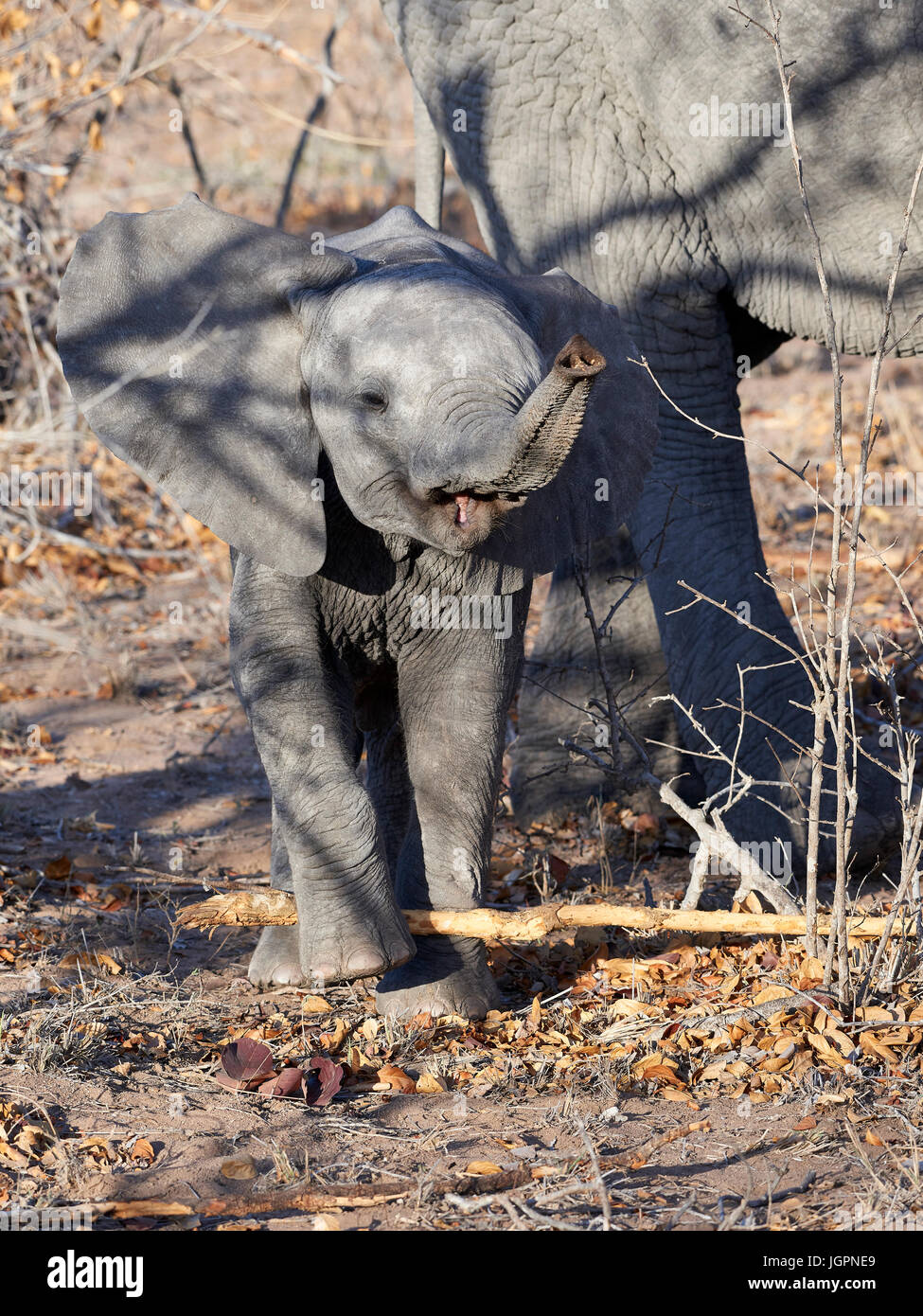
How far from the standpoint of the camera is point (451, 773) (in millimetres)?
3785

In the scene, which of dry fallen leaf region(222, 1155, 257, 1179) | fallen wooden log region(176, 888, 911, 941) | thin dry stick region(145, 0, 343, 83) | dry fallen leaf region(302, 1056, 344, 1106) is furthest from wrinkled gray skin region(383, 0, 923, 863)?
dry fallen leaf region(222, 1155, 257, 1179)

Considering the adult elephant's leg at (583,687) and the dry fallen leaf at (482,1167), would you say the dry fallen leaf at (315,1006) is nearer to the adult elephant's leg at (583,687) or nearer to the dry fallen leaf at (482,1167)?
the dry fallen leaf at (482,1167)

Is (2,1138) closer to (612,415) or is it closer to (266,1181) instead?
(266,1181)

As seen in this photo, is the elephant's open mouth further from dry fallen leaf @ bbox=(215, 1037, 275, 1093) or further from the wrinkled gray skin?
the wrinkled gray skin

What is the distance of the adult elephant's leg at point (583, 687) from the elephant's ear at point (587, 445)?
1.52m

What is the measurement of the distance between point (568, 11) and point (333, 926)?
2951mm

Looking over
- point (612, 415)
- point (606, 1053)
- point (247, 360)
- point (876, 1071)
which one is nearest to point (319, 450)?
point (247, 360)

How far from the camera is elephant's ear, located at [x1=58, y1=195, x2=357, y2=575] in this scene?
3.58 m

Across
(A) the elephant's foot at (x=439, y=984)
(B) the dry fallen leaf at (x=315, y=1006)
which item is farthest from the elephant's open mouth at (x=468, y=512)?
(B) the dry fallen leaf at (x=315, y=1006)

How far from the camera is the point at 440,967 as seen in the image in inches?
152

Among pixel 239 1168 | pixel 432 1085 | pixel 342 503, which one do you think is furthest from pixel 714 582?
pixel 239 1168

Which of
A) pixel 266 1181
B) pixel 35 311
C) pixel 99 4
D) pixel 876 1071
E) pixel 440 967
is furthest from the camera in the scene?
pixel 35 311

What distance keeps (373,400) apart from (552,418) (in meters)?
0.66

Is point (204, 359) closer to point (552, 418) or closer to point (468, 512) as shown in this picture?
point (468, 512)
